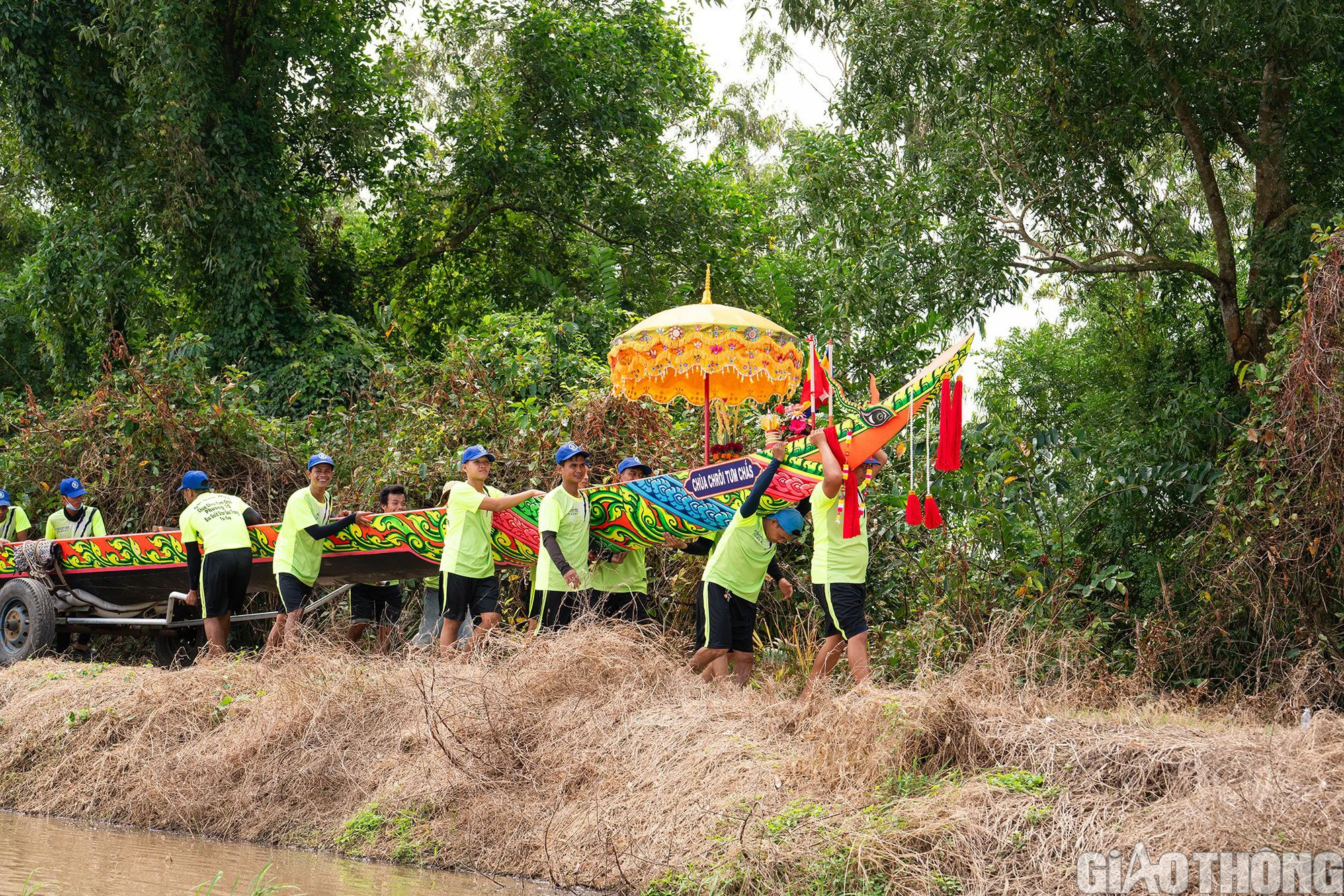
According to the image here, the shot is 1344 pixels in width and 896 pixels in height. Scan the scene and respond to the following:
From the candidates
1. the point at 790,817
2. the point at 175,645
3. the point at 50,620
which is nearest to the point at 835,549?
the point at 790,817

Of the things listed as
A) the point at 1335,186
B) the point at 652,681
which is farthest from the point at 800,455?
the point at 1335,186

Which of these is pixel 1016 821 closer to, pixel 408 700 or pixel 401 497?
pixel 408 700

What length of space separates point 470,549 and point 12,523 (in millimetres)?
5687

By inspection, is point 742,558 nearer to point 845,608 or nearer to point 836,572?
point 836,572

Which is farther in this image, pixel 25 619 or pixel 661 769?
pixel 25 619

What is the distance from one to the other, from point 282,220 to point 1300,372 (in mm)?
12469

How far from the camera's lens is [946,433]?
7.57 m

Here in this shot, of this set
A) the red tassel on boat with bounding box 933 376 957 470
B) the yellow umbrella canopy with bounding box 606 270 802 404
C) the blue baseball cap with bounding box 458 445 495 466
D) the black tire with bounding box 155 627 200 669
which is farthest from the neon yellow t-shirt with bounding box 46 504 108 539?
the red tassel on boat with bounding box 933 376 957 470

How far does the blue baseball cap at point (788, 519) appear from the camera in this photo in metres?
7.70

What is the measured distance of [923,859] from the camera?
4.87 metres

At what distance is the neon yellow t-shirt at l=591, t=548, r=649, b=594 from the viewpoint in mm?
8758

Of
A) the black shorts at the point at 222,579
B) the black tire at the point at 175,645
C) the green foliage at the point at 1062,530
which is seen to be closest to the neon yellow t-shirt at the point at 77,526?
the black tire at the point at 175,645

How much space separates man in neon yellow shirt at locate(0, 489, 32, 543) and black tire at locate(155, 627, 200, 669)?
1761 mm

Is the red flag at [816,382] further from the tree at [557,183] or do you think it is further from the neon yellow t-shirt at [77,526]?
the tree at [557,183]
